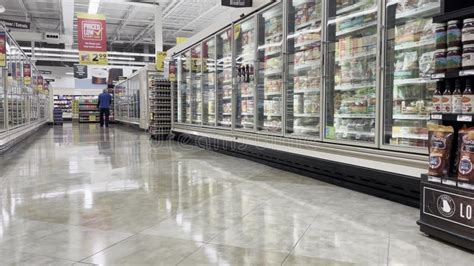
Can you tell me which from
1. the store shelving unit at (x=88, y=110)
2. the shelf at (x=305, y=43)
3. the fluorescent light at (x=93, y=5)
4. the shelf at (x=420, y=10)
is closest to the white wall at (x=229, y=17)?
the shelf at (x=305, y=43)

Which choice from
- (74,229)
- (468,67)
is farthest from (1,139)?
(468,67)

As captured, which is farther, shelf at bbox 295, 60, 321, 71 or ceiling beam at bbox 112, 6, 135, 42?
ceiling beam at bbox 112, 6, 135, 42

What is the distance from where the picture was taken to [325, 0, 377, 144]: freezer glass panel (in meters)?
4.38

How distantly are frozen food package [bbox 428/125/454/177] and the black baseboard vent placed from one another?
71 cm

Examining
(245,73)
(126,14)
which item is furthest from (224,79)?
(126,14)

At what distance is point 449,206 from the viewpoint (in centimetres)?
260

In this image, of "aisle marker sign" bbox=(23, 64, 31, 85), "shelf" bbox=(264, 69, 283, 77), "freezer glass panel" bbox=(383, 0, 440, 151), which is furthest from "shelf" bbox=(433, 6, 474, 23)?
"aisle marker sign" bbox=(23, 64, 31, 85)

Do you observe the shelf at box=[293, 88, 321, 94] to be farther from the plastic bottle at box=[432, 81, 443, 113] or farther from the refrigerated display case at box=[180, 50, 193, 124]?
the refrigerated display case at box=[180, 50, 193, 124]

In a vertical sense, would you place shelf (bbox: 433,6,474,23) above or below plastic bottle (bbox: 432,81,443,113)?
above

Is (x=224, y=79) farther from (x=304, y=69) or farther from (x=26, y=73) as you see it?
(x=26, y=73)

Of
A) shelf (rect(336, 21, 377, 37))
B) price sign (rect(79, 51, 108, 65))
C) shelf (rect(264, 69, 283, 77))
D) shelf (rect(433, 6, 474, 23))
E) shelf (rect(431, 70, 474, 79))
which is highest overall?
price sign (rect(79, 51, 108, 65))

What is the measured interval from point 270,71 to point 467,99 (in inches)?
153

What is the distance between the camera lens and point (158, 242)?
2635 millimetres

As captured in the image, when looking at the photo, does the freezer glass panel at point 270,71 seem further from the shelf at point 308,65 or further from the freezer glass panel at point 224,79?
the freezer glass panel at point 224,79
